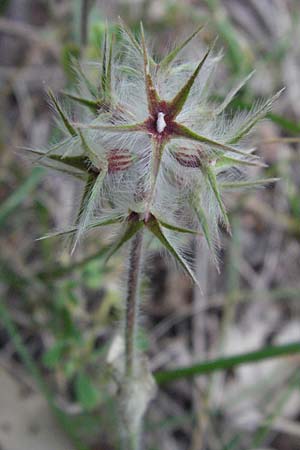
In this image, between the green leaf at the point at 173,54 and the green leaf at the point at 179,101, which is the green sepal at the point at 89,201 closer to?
the green leaf at the point at 179,101

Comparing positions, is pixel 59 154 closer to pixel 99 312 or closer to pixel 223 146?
pixel 223 146

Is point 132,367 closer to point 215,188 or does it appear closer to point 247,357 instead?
point 247,357

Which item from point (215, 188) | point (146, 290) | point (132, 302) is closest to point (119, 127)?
point (215, 188)

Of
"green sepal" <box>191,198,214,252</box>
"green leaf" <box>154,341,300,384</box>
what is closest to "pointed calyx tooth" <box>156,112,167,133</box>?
"green sepal" <box>191,198,214,252</box>

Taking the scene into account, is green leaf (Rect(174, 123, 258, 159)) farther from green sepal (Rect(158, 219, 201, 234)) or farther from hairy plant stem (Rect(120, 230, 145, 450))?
hairy plant stem (Rect(120, 230, 145, 450))

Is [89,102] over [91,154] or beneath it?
over

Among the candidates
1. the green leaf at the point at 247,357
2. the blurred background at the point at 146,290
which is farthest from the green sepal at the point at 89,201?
the green leaf at the point at 247,357

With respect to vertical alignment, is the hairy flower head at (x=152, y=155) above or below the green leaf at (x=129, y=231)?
above
